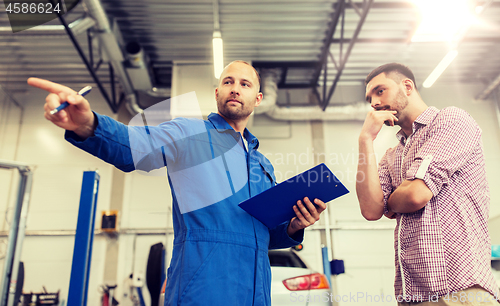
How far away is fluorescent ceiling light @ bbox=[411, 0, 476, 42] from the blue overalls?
4.63 m

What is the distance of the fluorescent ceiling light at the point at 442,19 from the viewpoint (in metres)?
4.65

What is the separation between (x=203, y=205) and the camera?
1.21 m

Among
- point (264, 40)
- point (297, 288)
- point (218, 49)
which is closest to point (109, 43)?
point (218, 49)

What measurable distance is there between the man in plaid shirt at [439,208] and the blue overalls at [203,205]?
53 cm

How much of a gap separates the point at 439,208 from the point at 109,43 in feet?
19.1

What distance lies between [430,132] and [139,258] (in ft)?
21.5

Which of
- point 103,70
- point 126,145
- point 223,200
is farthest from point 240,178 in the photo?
point 103,70

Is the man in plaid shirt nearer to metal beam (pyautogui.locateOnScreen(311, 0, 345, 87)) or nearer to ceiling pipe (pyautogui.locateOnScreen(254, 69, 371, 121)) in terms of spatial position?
metal beam (pyautogui.locateOnScreen(311, 0, 345, 87))

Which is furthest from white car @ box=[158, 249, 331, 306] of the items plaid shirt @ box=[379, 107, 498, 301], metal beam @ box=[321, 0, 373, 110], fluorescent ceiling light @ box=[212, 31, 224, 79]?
metal beam @ box=[321, 0, 373, 110]

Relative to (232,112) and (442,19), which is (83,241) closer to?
(232,112)

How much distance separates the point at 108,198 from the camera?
720 centimetres

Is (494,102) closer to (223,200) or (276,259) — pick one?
(276,259)

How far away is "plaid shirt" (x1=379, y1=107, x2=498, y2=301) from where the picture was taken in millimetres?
1184

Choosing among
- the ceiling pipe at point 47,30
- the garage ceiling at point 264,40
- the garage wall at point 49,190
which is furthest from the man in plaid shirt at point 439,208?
the garage wall at point 49,190
